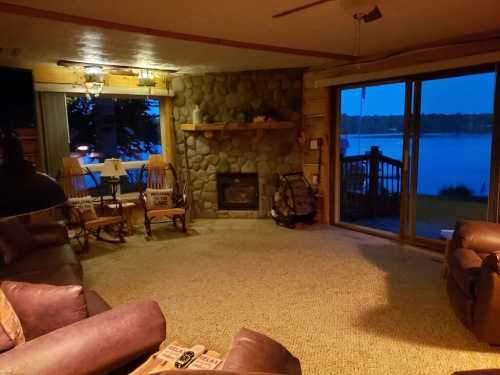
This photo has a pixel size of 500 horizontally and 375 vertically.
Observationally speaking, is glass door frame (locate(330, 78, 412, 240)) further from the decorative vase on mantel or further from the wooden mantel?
the decorative vase on mantel

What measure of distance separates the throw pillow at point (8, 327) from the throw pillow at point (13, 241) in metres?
1.66

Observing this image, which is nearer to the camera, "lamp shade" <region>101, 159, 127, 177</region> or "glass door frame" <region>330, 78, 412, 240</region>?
"glass door frame" <region>330, 78, 412, 240</region>

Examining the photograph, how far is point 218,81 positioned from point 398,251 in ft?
12.1

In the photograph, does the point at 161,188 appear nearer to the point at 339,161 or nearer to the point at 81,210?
the point at 81,210

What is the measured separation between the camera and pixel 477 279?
2529 mm

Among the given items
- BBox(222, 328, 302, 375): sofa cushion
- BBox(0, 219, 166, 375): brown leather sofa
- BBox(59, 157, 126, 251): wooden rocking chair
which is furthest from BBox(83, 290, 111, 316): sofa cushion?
BBox(59, 157, 126, 251): wooden rocking chair

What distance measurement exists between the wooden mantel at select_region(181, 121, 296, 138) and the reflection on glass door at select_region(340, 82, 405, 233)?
900 mm

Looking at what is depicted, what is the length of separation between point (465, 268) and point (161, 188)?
440 cm

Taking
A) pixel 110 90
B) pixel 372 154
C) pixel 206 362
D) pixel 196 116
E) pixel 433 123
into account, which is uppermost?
pixel 110 90

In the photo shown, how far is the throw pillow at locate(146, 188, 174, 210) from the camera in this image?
5.60m

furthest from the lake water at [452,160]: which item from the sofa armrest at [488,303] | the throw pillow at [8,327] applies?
the throw pillow at [8,327]

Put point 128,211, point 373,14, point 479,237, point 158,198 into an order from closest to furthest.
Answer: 1. point 373,14
2. point 479,237
3. point 128,211
4. point 158,198

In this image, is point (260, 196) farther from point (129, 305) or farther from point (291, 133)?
point (129, 305)

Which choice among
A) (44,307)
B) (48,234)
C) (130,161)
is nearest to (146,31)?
(48,234)
